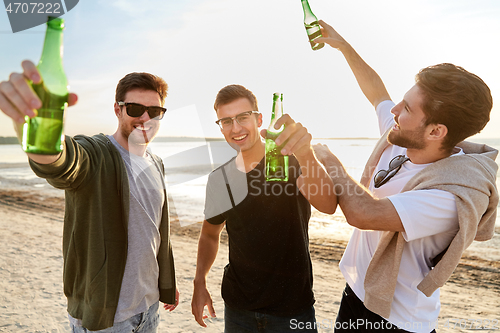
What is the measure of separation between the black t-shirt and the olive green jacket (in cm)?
95

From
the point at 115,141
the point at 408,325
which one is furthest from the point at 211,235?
the point at 408,325

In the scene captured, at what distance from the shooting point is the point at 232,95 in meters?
3.13

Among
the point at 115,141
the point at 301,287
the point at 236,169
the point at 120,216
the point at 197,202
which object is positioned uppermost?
the point at 115,141

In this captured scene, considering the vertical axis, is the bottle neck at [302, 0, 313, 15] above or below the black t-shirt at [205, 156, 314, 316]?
above

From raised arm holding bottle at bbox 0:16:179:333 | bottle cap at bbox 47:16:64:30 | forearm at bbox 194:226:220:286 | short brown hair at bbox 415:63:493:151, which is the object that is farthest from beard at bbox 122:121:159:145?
short brown hair at bbox 415:63:493:151

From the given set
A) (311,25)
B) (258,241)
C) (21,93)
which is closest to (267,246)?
(258,241)

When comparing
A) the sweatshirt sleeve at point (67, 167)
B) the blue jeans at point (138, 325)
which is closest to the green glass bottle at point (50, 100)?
the sweatshirt sleeve at point (67, 167)

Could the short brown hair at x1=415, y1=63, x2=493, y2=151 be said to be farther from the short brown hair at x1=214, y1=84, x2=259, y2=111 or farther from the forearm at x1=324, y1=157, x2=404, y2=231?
the short brown hair at x1=214, y1=84, x2=259, y2=111

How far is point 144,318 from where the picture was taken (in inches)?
105

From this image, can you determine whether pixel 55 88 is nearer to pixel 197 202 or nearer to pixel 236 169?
pixel 236 169

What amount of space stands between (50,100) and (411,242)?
2.48m

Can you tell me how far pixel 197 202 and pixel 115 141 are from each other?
10656 millimetres

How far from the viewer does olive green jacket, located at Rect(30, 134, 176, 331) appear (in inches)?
94.6

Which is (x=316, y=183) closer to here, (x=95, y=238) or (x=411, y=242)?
(x=411, y=242)
